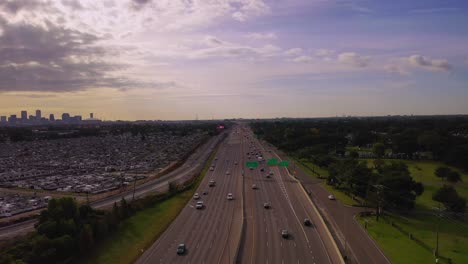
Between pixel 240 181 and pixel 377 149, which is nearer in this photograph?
pixel 240 181

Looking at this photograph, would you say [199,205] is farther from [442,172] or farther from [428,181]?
[442,172]

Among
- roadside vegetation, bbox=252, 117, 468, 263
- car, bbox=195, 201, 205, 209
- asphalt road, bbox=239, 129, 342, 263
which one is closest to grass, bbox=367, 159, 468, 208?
roadside vegetation, bbox=252, 117, 468, 263

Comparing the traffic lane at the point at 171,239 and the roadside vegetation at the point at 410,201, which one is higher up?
the roadside vegetation at the point at 410,201

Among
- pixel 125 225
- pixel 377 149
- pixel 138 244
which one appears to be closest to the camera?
pixel 138 244

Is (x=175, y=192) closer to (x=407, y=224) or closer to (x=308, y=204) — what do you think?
(x=308, y=204)

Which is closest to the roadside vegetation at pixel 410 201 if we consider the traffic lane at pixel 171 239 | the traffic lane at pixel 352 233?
the traffic lane at pixel 352 233

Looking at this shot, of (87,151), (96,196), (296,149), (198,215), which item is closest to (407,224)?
(198,215)

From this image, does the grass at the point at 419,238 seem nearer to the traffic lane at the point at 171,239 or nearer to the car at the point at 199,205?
the traffic lane at the point at 171,239
